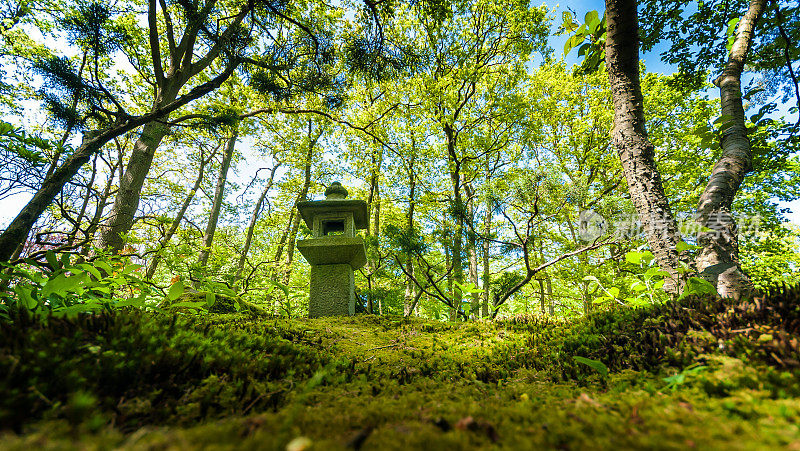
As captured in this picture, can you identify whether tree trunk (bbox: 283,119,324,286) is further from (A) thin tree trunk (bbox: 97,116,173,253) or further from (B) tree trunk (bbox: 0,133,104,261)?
(B) tree trunk (bbox: 0,133,104,261)

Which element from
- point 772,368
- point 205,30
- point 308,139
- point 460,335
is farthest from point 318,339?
point 308,139

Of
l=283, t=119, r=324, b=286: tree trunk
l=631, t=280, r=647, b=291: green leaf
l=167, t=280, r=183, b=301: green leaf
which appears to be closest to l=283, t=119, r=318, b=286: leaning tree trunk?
l=283, t=119, r=324, b=286: tree trunk

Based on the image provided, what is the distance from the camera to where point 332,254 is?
5.96 meters

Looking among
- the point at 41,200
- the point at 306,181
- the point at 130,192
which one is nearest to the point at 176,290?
the point at 41,200

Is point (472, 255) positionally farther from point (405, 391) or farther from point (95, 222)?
point (95, 222)

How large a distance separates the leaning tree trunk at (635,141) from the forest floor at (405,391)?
703 millimetres

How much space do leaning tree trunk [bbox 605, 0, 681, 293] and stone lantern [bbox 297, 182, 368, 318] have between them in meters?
4.44

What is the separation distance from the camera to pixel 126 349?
1195 mm

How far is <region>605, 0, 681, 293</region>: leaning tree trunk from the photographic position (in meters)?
2.61

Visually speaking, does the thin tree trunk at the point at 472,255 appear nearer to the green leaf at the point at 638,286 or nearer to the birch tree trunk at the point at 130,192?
the green leaf at the point at 638,286

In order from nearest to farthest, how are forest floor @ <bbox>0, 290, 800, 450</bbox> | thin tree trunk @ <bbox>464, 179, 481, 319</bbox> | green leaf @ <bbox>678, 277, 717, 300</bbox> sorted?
forest floor @ <bbox>0, 290, 800, 450</bbox> < green leaf @ <bbox>678, 277, 717, 300</bbox> < thin tree trunk @ <bbox>464, 179, 481, 319</bbox>

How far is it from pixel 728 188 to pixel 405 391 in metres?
3.99

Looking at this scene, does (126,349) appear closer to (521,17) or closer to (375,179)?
(521,17)

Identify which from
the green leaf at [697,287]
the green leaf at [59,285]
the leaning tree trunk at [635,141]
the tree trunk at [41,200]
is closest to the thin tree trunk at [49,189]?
the tree trunk at [41,200]
